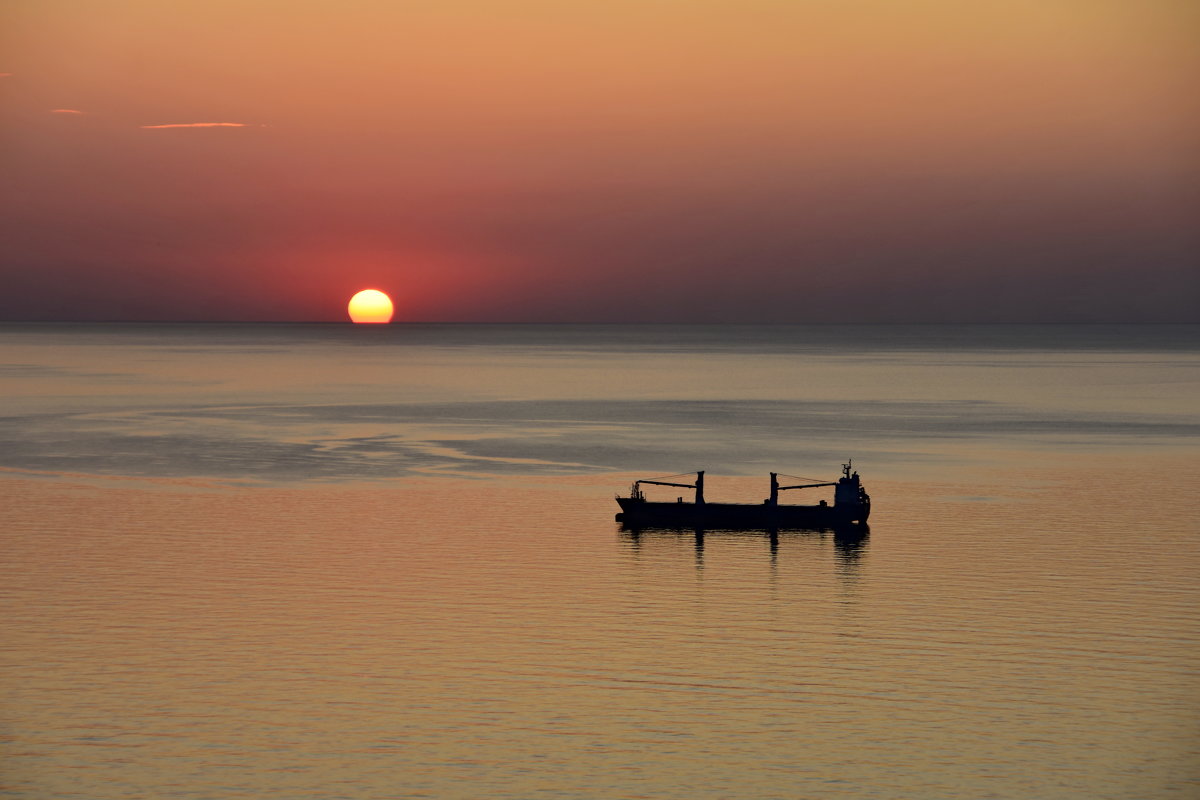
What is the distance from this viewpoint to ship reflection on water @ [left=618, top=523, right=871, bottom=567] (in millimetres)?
58950

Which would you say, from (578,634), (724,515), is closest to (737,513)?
(724,515)

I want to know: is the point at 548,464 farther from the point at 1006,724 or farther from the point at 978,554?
the point at 1006,724

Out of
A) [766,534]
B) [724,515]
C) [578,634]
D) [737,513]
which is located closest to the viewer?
[578,634]

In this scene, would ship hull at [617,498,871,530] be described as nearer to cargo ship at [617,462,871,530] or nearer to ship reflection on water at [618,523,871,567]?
cargo ship at [617,462,871,530]

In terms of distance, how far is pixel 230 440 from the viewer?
104m

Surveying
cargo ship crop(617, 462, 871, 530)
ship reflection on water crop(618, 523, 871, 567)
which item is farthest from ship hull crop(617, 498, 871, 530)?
ship reflection on water crop(618, 523, 871, 567)

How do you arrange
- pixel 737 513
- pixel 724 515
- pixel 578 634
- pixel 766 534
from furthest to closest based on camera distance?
pixel 724 515
pixel 737 513
pixel 766 534
pixel 578 634

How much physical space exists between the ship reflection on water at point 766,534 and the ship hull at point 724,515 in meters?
0.22

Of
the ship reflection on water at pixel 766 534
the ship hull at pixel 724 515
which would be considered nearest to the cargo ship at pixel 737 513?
the ship hull at pixel 724 515

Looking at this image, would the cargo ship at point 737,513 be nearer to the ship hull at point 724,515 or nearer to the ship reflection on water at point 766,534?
the ship hull at point 724,515

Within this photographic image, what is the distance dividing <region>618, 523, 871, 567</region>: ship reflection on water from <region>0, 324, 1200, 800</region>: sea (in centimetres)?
31

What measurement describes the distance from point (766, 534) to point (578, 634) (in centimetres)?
2275

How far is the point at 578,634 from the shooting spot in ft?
135

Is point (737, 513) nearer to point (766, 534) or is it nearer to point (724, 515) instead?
point (724, 515)
